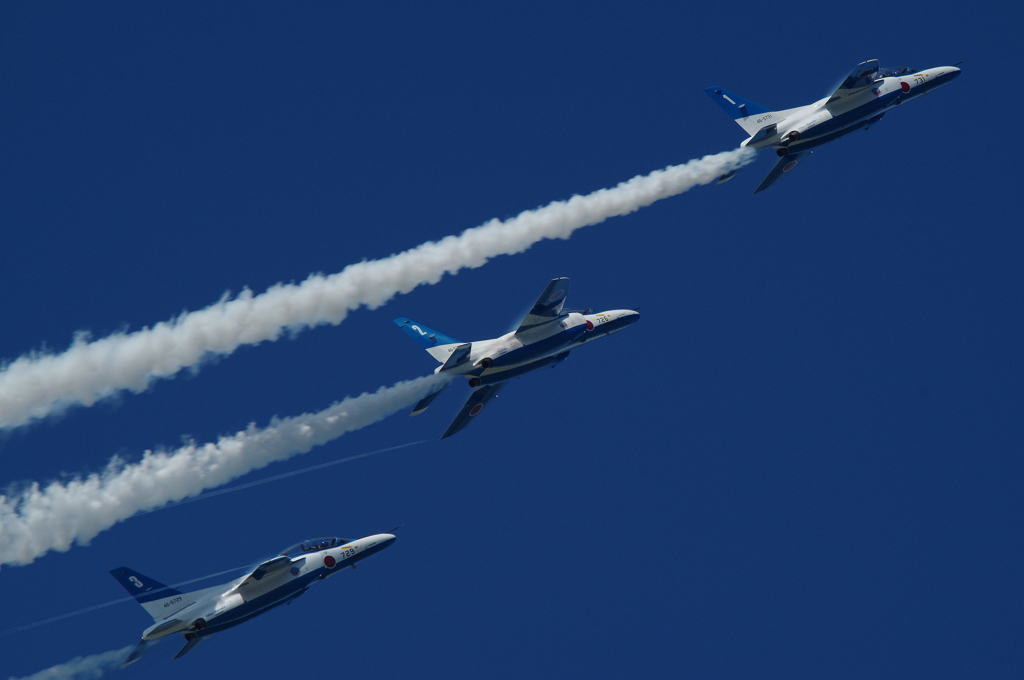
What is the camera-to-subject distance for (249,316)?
142 feet

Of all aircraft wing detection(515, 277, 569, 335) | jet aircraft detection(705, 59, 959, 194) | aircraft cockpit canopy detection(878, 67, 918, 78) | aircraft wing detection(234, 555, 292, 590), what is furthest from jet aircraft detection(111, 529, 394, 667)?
aircraft cockpit canopy detection(878, 67, 918, 78)

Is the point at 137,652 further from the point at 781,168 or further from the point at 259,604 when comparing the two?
the point at 781,168

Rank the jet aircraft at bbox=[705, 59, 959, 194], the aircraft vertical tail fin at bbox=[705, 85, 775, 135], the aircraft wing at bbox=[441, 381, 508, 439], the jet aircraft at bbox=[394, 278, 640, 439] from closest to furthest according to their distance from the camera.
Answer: the jet aircraft at bbox=[394, 278, 640, 439]
the aircraft wing at bbox=[441, 381, 508, 439]
the jet aircraft at bbox=[705, 59, 959, 194]
the aircraft vertical tail fin at bbox=[705, 85, 775, 135]

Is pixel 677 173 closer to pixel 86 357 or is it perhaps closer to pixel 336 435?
pixel 336 435

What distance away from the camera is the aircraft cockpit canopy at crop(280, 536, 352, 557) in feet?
133

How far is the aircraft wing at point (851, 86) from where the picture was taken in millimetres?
44969

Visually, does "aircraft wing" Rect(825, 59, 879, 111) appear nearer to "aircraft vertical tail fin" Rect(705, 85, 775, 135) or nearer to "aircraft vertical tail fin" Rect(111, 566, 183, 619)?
"aircraft vertical tail fin" Rect(705, 85, 775, 135)

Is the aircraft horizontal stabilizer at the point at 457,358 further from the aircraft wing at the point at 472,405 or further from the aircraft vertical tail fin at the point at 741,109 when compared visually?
the aircraft vertical tail fin at the point at 741,109

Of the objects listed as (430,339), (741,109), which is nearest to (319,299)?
(430,339)

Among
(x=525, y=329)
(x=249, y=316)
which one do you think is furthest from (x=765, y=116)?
(x=249, y=316)

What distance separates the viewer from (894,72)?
1828 inches

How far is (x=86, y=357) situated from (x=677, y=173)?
2328 centimetres

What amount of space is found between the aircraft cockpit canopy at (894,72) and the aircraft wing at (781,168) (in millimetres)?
4129

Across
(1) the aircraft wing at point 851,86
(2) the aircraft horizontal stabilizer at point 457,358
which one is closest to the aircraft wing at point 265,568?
(2) the aircraft horizontal stabilizer at point 457,358
